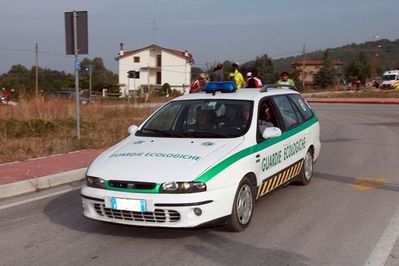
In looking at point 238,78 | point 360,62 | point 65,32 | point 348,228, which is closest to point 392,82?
point 360,62

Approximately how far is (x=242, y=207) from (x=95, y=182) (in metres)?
1.56

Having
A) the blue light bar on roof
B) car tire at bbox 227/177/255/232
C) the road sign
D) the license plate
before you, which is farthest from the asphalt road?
the road sign

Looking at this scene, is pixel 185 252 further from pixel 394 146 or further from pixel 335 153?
pixel 394 146

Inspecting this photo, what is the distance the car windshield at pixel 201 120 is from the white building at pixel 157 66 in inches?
3121

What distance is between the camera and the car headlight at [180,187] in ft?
15.8

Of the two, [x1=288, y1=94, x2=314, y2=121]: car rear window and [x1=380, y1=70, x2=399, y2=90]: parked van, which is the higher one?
[x1=380, y1=70, x2=399, y2=90]: parked van

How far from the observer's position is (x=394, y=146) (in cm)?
1210

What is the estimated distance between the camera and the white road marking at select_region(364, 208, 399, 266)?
4.51 m

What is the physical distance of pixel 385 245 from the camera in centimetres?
492

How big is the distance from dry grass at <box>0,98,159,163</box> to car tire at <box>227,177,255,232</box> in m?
5.86

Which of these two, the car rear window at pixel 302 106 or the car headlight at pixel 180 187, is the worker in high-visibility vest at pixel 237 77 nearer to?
the car rear window at pixel 302 106

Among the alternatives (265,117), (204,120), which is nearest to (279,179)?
(265,117)

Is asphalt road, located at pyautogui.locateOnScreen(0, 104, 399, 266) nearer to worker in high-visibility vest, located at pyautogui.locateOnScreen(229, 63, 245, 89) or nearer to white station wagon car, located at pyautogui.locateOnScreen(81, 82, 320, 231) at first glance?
white station wagon car, located at pyautogui.locateOnScreen(81, 82, 320, 231)

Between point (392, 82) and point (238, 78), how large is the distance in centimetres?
5142
